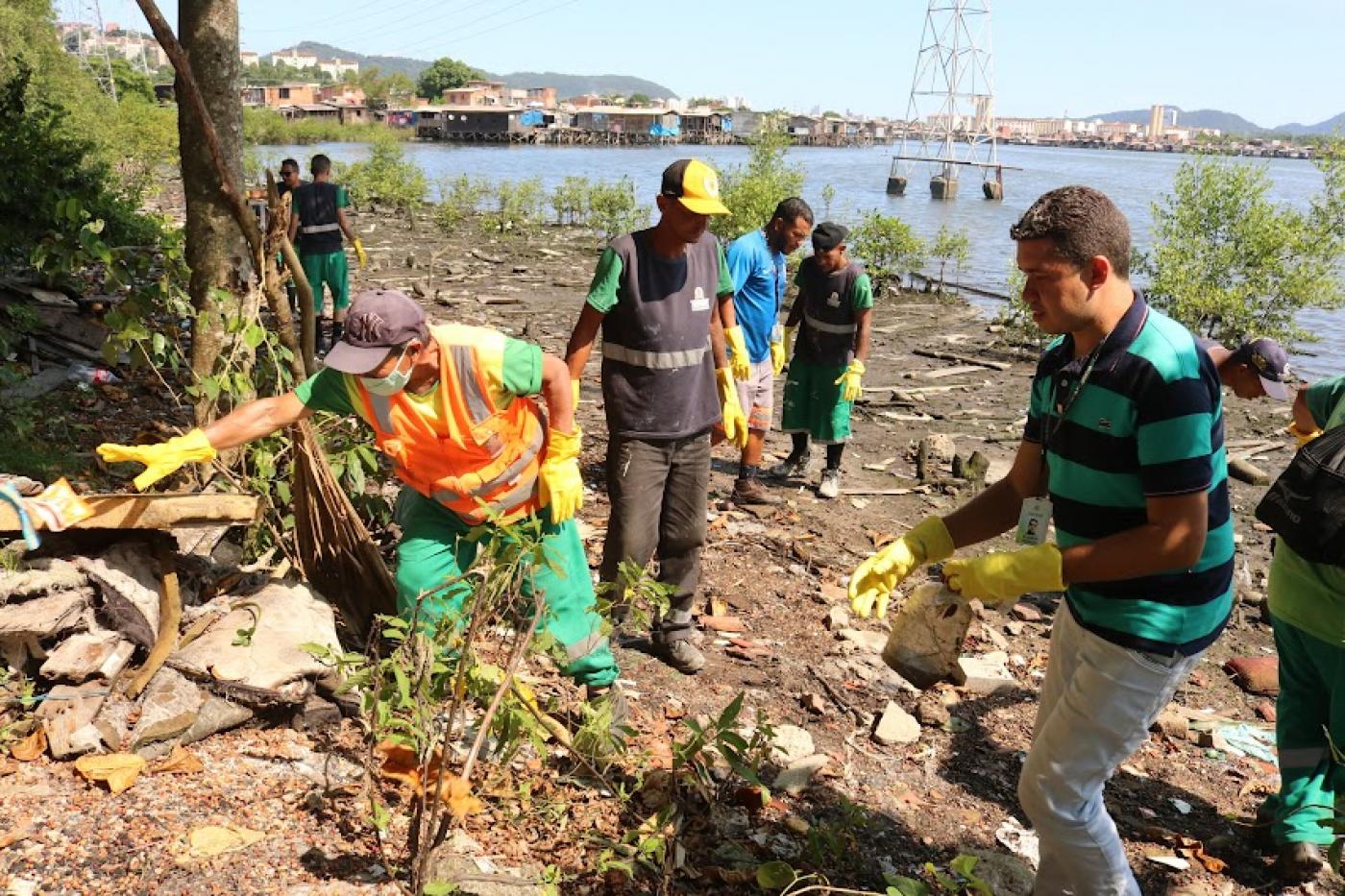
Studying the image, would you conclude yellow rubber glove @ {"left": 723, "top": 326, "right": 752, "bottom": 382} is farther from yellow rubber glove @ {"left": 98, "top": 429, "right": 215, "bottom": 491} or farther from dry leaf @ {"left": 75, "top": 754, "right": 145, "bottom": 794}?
dry leaf @ {"left": 75, "top": 754, "right": 145, "bottom": 794}

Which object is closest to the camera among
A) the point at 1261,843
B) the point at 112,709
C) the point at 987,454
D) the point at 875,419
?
the point at 112,709

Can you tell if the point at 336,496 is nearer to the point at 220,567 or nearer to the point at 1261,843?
the point at 220,567

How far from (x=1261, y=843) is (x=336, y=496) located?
3.48m

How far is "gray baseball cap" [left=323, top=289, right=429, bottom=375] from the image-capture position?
2.71 metres

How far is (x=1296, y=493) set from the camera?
3.10 meters

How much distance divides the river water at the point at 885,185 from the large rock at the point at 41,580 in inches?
504

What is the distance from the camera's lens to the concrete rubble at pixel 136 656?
301 cm

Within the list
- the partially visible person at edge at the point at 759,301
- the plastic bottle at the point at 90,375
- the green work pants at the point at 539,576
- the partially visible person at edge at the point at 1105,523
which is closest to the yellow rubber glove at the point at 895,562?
the partially visible person at edge at the point at 1105,523

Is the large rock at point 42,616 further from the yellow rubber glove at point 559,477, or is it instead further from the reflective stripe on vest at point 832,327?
the reflective stripe on vest at point 832,327

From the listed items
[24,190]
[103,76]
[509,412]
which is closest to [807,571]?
[509,412]

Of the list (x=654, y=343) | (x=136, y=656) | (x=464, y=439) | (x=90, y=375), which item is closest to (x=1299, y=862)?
(x=654, y=343)

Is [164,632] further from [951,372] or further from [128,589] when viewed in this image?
[951,372]

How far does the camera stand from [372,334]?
107 inches

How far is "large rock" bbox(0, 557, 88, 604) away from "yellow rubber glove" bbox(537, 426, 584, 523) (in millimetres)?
1507
